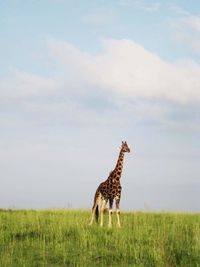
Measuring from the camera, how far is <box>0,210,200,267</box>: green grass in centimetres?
1329

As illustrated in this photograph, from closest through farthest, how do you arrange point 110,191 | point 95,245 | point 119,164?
point 95,245
point 110,191
point 119,164

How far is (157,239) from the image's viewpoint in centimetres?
1535

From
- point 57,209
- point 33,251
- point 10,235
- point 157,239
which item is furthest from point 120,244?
point 57,209

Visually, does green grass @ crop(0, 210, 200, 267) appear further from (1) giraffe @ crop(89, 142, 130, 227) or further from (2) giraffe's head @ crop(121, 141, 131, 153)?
(2) giraffe's head @ crop(121, 141, 131, 153)

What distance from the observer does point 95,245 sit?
14.8m

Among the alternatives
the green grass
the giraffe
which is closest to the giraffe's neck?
the giraffe

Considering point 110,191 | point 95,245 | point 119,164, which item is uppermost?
point 119,164

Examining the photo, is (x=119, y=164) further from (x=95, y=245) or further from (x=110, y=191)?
(x=95, y=245)

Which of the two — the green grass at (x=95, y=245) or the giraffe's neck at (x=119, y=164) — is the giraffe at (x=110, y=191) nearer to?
the giraffe's neck at (x=119, y=164)

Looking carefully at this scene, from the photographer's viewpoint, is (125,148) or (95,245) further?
(125,148)

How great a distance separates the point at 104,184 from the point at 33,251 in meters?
5.44

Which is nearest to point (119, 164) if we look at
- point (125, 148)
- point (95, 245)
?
point (125, 148)

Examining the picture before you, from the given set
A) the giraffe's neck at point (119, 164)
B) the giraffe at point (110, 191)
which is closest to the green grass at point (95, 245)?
the giraffe at point (110, 191)

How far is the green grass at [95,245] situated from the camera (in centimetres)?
1329
